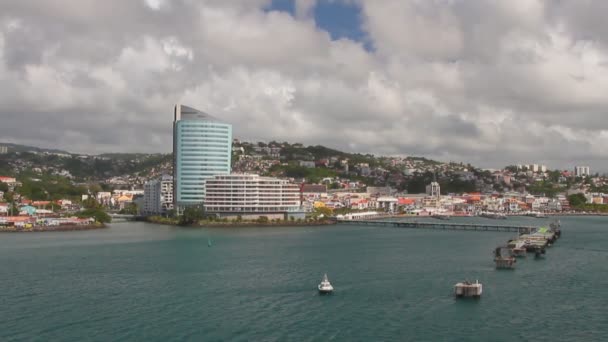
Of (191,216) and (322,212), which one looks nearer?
(191,216)

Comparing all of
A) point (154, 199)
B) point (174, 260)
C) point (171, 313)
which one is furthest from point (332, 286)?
point (154, 199)

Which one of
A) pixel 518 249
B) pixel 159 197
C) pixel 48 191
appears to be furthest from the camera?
pixel 48 191

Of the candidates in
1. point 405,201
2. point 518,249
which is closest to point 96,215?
point 518,249

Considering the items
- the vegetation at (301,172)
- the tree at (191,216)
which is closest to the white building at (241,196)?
the tree at (191,216)

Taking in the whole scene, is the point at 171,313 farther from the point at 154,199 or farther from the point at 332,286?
the point at 154,199

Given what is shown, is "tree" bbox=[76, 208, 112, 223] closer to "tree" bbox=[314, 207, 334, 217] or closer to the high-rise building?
the high-rise building

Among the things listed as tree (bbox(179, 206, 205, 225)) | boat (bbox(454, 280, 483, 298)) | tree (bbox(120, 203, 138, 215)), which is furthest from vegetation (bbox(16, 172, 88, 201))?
boat (bbox(454, 280, 483, 298))

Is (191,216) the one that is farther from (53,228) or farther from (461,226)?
(461,226)
